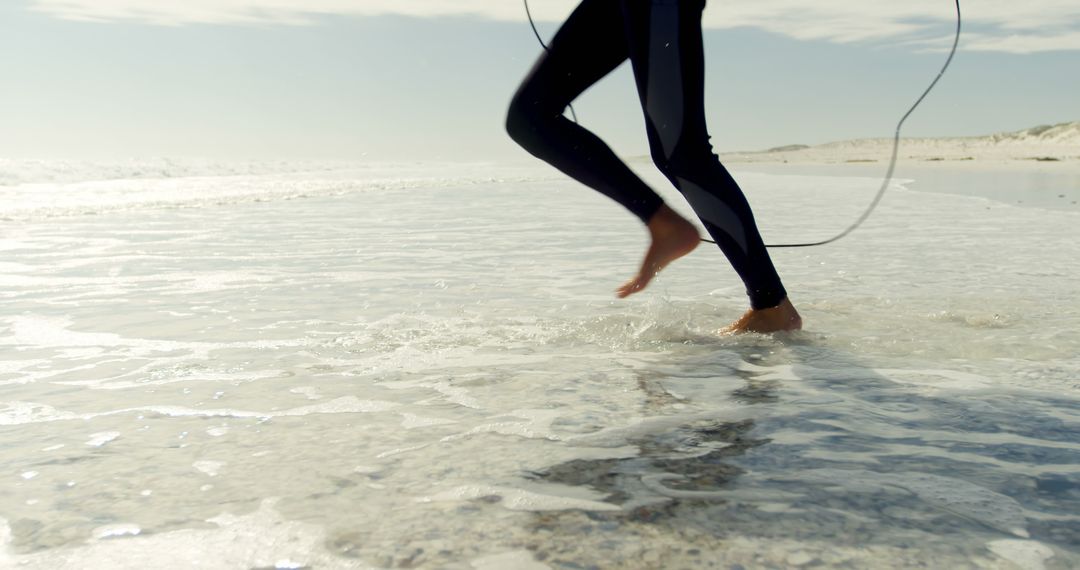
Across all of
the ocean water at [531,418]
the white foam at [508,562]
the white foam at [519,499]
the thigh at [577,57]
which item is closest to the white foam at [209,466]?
the ocean water at [531,418]

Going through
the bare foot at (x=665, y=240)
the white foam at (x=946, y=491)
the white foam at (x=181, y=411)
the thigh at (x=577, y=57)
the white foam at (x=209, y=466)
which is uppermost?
the thigh at (x=577, y=57)

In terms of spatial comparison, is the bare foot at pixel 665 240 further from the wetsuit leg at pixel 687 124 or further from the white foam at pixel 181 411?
the white foam at pixel 181 411

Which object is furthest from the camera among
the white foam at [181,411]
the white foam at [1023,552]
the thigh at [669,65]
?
the thigh at [669,65]

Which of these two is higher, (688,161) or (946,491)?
(688,161)

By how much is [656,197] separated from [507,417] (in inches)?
47.7

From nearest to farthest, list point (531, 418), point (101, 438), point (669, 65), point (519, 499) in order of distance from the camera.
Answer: point (519, 499) → point (101, 438) → point (531, 418) → point (669, 65)

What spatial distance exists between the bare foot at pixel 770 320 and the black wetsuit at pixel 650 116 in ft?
0.07

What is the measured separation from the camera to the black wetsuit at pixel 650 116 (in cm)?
244

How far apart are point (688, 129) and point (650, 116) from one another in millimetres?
108

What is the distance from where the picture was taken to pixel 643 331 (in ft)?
8.82

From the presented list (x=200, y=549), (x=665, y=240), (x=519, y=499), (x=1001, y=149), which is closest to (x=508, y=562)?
(x=519, y=499)

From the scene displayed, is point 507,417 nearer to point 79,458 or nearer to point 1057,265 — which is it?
point 79,458

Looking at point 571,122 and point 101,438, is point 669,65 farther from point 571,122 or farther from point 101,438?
point 101,438

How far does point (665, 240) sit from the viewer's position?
9.23 feet
